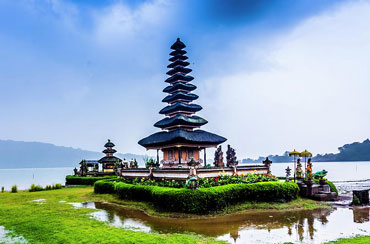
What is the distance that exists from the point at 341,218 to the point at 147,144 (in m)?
18.5

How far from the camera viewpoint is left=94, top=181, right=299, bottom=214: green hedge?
15.0 metres

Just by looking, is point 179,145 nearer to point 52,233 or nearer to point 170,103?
point 170,103

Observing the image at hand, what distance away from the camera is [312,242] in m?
9.95

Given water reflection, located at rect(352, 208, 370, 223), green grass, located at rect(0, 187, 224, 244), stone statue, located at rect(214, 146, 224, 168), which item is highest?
stone statue, located at rect(214, 146, 224, 168)

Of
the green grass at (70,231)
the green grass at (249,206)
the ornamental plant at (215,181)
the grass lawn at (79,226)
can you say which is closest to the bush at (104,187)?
the green grass at (249,206)

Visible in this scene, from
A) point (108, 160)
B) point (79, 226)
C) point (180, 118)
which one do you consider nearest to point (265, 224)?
point (79, 226)

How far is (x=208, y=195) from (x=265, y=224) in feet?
11.1

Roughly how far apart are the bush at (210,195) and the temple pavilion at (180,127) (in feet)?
22.2

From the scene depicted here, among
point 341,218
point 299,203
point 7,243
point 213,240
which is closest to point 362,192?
point 299,203

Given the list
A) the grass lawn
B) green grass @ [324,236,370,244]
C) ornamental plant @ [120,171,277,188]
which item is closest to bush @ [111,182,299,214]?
the grass lawn

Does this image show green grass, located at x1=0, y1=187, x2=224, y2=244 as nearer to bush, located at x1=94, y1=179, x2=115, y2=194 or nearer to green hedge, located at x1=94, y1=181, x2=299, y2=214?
green hedge, located at x1=94, y1=181, x2=299, y2=214

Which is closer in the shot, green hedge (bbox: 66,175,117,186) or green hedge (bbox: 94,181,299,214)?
green hedge (bbox: 94,181,299,214)

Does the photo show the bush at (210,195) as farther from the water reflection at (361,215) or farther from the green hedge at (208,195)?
the water reflection at (361,215)

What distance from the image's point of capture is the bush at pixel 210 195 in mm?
15039
